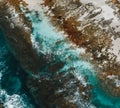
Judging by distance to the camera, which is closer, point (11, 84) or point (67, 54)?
point (11, 84)

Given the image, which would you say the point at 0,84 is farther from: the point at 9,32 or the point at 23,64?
the point at 9,32

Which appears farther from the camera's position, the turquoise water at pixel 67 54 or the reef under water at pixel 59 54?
the reef under water at pixel 59 54

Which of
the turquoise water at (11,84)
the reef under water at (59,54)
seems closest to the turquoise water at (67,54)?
the reef under water at (59,54)

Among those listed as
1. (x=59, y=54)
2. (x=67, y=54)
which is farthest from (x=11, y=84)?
(x=67, y=54)

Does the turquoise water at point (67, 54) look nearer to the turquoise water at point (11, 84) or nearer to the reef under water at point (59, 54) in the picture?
the reef under water at point (59, 54)

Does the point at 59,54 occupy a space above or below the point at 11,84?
above

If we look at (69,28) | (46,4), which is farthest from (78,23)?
(46,4)

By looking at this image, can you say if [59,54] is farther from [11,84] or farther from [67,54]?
[11,84]

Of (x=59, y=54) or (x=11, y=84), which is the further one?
(x=59, y=54)
